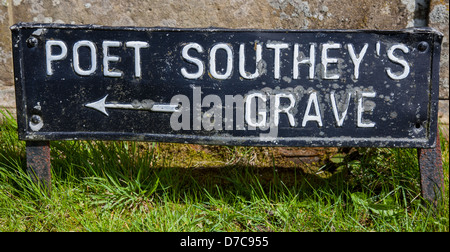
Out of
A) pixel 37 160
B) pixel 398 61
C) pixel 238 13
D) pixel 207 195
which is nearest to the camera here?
pixel 398 61

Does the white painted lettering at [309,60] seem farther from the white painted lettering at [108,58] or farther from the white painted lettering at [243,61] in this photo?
the white painted lettering at [108,58]

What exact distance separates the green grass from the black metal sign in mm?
277

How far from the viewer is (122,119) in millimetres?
1969

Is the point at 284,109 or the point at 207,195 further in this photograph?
the point at 207,195

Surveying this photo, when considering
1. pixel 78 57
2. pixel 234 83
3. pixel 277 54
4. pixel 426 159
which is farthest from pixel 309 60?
pixel 78 57

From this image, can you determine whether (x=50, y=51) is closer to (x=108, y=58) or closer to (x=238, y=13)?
(x=108, y=58)

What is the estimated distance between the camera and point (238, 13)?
2555mm

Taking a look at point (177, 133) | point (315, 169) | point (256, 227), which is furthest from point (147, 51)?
point (315, 169)

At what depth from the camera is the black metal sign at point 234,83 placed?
1.89m

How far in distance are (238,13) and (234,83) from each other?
31.5 inches

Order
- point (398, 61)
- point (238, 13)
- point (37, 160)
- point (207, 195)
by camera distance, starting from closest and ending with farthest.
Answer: point (398, 61), point (37, 160), point (207, 195), point (238, 13)

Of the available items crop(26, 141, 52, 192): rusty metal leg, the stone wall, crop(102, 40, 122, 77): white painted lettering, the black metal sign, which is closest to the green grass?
crop(26, 141, 52, 192): rusty metal leg

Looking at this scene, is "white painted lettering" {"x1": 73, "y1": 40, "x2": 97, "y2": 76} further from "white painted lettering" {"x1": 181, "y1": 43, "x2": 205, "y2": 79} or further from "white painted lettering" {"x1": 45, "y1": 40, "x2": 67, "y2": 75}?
"white painted lettering" {"x1": 181, "y1": 43, "x2": 205, "y2": 79}

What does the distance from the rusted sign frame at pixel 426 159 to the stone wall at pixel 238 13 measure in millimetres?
712
